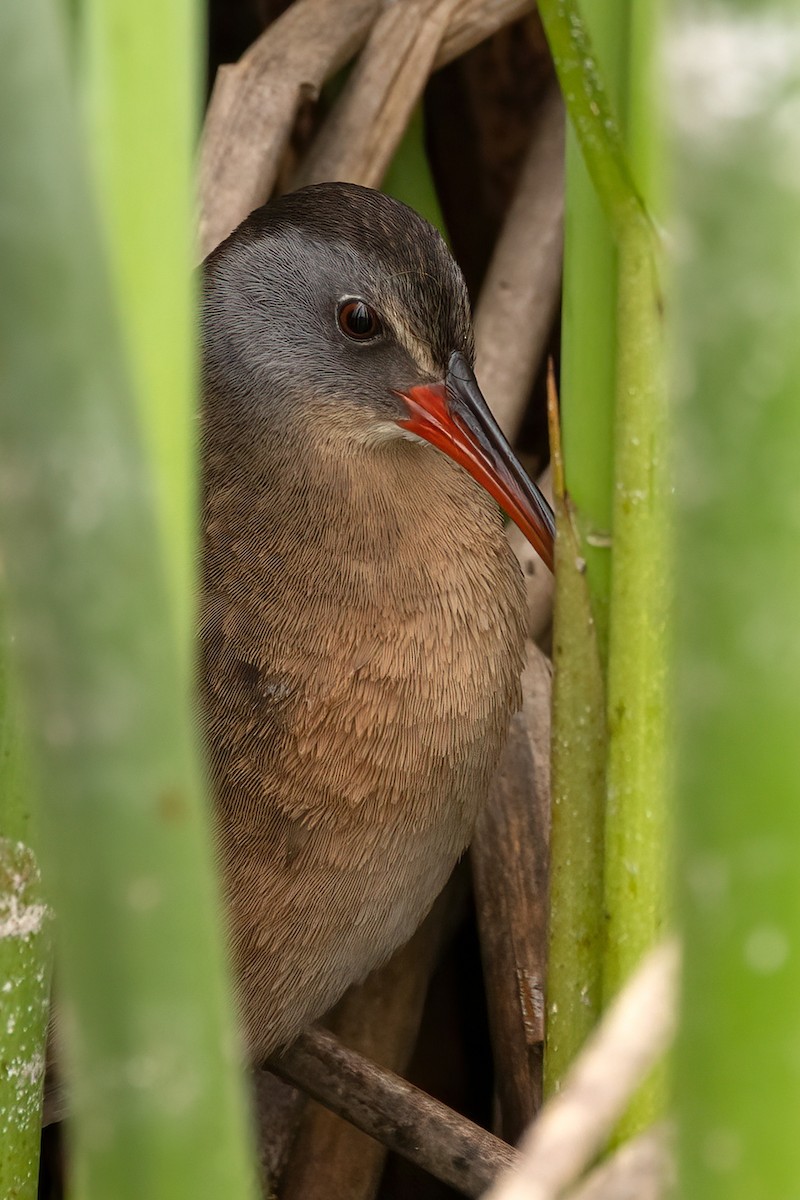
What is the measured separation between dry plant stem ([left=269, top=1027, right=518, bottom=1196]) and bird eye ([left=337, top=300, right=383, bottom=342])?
0.75 metres

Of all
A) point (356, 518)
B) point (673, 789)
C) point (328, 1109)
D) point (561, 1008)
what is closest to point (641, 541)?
point (561, 1008)

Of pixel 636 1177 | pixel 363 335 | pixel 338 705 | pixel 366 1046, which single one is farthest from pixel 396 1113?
pixel 636 1177

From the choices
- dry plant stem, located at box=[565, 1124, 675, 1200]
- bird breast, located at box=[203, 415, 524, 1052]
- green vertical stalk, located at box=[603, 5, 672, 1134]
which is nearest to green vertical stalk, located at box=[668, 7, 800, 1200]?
dry plant stem, located at box=[565, 1124, 675, 1200]

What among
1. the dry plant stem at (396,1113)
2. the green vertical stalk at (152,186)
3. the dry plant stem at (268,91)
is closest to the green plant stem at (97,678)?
the green vertical stalk at (152,186)

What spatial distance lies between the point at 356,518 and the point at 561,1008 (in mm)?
542

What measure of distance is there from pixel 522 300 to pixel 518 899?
0.77 m

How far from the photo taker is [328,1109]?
160 cm

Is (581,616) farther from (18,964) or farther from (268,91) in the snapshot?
(268,91)

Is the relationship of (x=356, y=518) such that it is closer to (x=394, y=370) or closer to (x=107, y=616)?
(x=394, y=370)

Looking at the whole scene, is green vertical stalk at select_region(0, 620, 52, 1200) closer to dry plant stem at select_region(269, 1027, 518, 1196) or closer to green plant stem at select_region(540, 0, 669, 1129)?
green plant stem at select_region(540, 0, 669, 1129)

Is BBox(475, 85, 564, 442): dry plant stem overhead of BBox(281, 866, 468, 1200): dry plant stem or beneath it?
overhead

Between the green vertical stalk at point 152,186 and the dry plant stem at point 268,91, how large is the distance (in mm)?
1337

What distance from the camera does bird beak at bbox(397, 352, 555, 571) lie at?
1474 mm

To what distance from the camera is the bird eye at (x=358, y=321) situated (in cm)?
151
